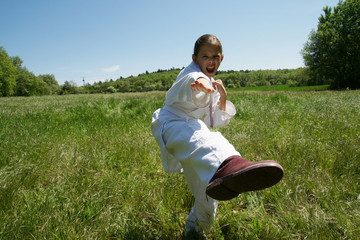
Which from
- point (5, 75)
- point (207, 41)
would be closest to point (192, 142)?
point (207, 41)

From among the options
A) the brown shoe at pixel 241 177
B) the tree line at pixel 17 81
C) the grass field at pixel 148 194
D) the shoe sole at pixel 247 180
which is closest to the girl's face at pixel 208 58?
the brown shoe at pixel 241 177

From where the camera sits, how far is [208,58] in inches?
70.9

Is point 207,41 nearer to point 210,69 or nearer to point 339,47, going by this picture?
point 210,69

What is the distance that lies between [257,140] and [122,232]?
2.50 metres

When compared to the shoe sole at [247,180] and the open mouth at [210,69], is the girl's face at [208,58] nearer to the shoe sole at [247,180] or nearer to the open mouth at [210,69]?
the open mouth at [210,69]

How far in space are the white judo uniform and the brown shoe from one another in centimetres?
10

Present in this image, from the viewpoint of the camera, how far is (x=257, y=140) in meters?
3.40

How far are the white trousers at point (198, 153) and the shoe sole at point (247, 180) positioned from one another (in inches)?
4.8

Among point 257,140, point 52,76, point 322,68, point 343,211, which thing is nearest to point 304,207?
point 343,211

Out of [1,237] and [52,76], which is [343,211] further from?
[52,76]

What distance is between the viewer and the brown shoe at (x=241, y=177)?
116cm

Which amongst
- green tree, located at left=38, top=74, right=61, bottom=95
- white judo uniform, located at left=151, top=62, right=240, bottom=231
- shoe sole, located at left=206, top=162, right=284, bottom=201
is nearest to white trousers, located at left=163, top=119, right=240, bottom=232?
white judo uniform, located at left=151, top=62, right=240, bottom=231

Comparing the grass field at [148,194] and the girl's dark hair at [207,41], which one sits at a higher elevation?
the girl's dark hair at [207,41]

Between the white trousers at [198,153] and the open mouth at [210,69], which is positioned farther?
the open mouth at [210,69]
